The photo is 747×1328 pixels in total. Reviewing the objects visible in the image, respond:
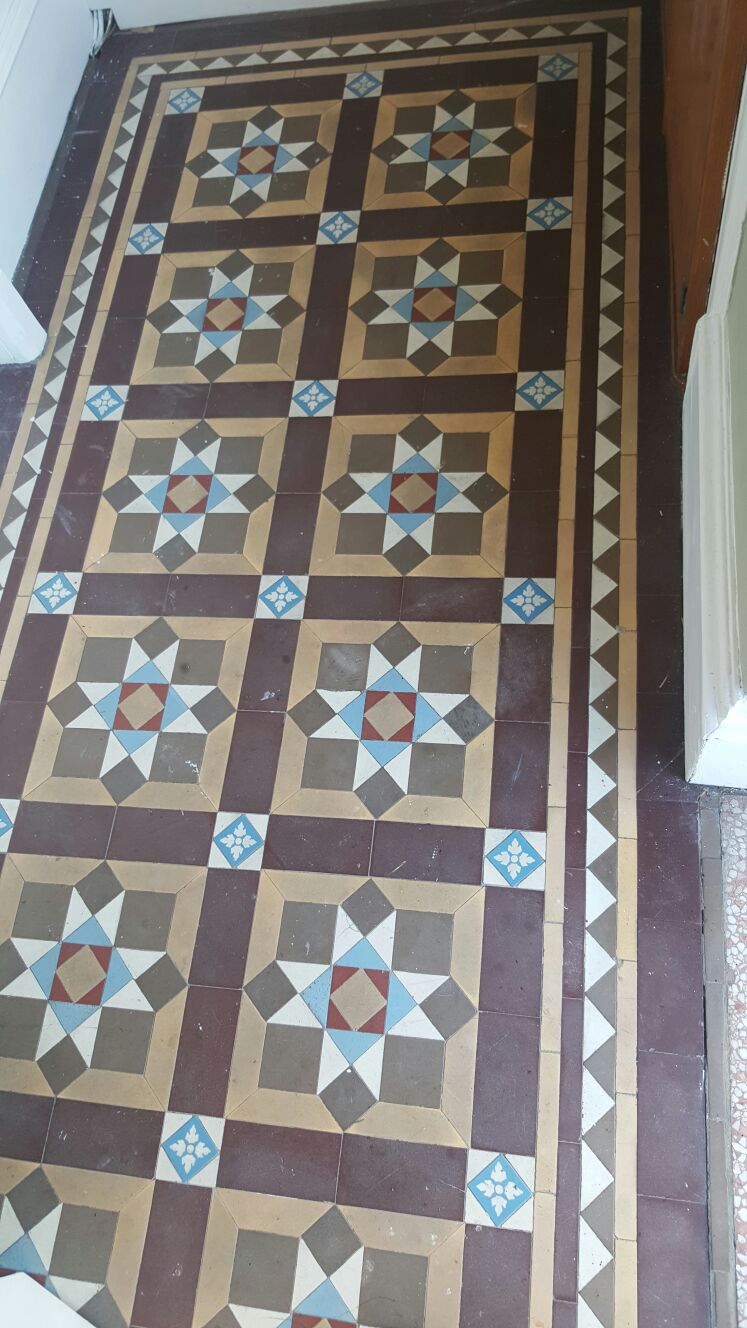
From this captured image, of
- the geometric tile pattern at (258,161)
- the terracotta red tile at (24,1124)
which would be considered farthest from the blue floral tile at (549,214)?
the terracotta red tile at (24,1124)

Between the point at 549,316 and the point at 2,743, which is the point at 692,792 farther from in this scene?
the point at 2,743

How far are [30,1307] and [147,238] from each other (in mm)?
2400

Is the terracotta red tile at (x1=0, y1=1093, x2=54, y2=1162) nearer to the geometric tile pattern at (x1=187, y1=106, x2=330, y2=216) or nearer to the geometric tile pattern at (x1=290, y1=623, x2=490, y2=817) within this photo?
the geometric tile pattern at (x1=290, y1=623, x2=490, y2=817)

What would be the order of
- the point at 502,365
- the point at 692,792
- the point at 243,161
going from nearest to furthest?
the point at 692,792 < the point at 502,365 < the point at 243,161

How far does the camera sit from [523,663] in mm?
2113

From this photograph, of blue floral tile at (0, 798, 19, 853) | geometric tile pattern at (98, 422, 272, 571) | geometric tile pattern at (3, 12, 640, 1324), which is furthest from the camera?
geometric tile pattern at (98, 422, 272, 571)

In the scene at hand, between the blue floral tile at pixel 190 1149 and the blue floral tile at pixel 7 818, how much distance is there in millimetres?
640

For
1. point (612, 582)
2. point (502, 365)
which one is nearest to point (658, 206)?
point (502, 365)

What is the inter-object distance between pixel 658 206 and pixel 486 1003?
184 cm

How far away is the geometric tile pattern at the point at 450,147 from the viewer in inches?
104

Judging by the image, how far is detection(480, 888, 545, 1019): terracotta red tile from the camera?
187 cm

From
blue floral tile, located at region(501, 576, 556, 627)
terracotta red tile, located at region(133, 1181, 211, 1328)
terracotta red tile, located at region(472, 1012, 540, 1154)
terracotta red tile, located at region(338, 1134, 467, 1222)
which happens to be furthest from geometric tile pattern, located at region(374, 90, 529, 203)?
terracotta red tile, located at region(133, 1181, 211, 1328)

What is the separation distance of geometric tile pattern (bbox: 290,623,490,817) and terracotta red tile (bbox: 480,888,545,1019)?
231 millimetres

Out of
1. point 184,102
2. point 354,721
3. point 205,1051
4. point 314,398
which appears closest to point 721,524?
point 354,721
